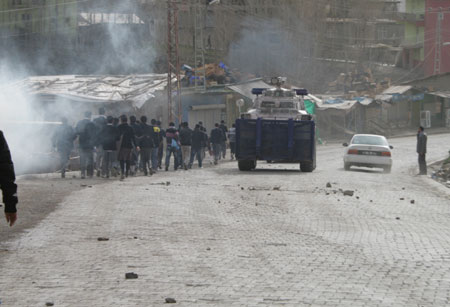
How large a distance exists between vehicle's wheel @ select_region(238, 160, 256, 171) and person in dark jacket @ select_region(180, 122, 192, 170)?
96.8 inches

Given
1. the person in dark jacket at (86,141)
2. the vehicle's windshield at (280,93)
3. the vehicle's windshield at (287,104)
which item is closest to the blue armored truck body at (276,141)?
the vehicle's windshield at (287,104)

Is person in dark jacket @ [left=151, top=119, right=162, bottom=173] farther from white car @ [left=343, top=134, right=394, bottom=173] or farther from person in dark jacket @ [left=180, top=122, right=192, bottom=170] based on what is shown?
white car @ [left=343, top=134, right=394, bottom=173]

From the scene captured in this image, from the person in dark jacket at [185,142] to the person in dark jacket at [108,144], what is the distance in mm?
5304

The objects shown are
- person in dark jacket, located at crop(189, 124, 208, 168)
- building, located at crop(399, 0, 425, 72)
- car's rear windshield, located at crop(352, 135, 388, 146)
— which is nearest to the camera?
car's rear windshield, located at crop(352, 135, 388, 146)

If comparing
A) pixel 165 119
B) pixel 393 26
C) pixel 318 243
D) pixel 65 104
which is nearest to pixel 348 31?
pixel 393 26

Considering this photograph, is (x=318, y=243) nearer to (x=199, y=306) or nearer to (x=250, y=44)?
(x=199, y=306)

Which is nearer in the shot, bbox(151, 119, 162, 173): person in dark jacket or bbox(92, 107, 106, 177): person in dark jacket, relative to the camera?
bbox(92, 107, 106, 177): person in dark jacket

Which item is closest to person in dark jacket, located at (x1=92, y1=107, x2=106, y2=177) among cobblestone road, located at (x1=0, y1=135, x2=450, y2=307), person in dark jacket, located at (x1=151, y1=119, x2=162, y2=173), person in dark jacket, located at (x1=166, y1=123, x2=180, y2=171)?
person in dark jacket, located at (x1=151, y1=119, x2=162, y2=173)

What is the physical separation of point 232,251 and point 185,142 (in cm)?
1780

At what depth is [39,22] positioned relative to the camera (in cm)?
6844

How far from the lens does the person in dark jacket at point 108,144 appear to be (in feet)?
69.2

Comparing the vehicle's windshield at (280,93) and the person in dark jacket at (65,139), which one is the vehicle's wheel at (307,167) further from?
the person in dark jacket at (65,139)

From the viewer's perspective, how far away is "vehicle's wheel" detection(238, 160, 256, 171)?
24.8 metres

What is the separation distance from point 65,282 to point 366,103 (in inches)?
2062
